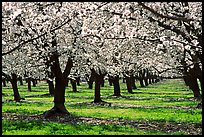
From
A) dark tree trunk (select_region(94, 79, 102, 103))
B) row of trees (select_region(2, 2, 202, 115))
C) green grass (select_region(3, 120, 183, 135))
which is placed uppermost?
row of trees (select_region(2, 2, 202, 115))

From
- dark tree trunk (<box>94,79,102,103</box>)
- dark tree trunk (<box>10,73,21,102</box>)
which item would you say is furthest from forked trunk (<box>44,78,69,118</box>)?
dark tree trunk (<box>10,73,21,102</box>)

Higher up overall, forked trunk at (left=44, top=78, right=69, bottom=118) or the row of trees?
the row of trees

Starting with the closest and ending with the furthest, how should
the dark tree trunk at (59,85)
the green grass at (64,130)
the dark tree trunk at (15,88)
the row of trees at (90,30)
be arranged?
the row of trees at (90,30) < the green grass at (64,130) < the dark tree trunk at (59,85) < the dark tree trunk at (15,88)

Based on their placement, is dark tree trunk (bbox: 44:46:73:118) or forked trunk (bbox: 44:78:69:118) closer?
dark tree trunk (bbox: 44:46:73:118)

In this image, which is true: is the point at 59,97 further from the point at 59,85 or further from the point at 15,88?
the point at 15,88

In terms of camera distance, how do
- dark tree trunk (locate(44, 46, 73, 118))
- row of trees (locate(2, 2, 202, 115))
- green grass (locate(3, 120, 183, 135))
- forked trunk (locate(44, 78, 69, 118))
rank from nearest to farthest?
row of trees (locate(2, 2, 202, 115)) → green grass (locate(3, 120, 183, 135)) → dark tree trunk (locate(44, 46, 73, 118)) → forked trunk (locate(44, 78, 69, 118))

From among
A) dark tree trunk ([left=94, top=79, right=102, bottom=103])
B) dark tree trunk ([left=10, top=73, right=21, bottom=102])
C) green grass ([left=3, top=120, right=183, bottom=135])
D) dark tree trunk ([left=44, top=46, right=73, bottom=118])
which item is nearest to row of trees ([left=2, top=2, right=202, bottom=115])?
dark tree trunk ([left=44, top=46, right=73, bottom=118])

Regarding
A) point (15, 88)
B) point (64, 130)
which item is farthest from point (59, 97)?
point (15, 88)

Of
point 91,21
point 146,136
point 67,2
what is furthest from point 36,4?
point 146,136

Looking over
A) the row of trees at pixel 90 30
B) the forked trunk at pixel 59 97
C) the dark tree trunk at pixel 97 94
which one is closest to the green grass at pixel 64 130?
the row of trees at pixel 90 30

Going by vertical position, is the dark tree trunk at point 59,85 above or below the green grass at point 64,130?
above

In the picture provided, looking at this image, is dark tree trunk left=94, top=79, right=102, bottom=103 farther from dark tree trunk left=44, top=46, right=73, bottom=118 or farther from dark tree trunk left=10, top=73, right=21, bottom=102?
dark tree trunk left=44, top=46, right=73, bottom=118

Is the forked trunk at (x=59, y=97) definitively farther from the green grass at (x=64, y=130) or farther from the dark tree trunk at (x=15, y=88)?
the dark tree trunk at (x=15, y=88)

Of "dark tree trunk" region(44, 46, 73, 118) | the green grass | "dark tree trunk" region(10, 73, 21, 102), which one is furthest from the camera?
"dark tree trunk" region(10, 73, 21, 102)
